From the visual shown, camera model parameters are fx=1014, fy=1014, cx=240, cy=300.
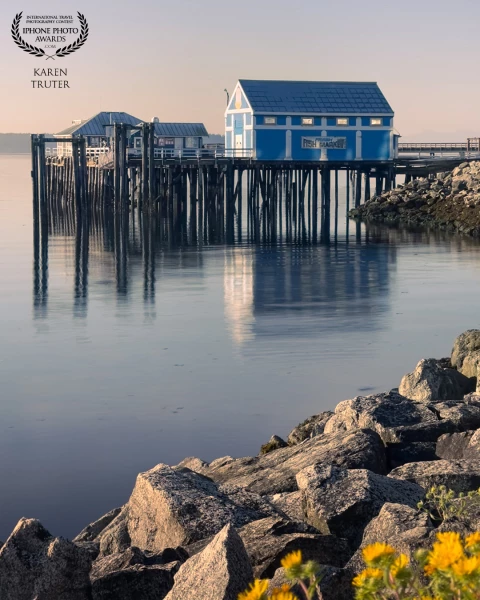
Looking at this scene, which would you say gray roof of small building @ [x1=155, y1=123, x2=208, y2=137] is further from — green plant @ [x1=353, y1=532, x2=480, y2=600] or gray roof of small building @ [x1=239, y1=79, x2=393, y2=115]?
green plant @ [x1=353, y1=532, x2=480, y2=600]

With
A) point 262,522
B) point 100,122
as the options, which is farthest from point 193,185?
point 262,522

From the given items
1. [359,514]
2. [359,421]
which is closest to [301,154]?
[359,421]

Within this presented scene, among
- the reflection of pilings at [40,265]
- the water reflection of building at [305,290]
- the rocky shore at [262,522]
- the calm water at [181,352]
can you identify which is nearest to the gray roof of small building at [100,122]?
the reflection of pilings at [40,265]

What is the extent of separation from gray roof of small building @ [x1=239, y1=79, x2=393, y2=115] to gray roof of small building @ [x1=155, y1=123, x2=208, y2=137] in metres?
8.62

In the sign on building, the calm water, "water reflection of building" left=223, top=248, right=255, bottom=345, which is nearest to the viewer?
the calm water

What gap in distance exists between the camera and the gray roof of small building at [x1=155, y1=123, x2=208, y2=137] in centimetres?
6131

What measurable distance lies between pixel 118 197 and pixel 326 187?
12444 millimetres

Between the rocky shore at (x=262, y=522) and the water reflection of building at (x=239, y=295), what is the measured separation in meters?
9.80

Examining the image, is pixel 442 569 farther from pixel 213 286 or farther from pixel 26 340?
pixel 213 286

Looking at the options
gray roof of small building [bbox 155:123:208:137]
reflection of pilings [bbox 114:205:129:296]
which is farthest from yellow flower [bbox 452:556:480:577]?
gray roof of small building [bbox 155:123:208:137]

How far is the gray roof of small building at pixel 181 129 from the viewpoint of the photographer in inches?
2414

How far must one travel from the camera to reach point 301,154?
52.8 metres

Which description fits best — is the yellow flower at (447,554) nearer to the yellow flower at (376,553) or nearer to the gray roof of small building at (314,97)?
the yellow flower at (376,553)

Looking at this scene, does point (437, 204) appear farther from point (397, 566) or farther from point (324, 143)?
point (397, 566)
